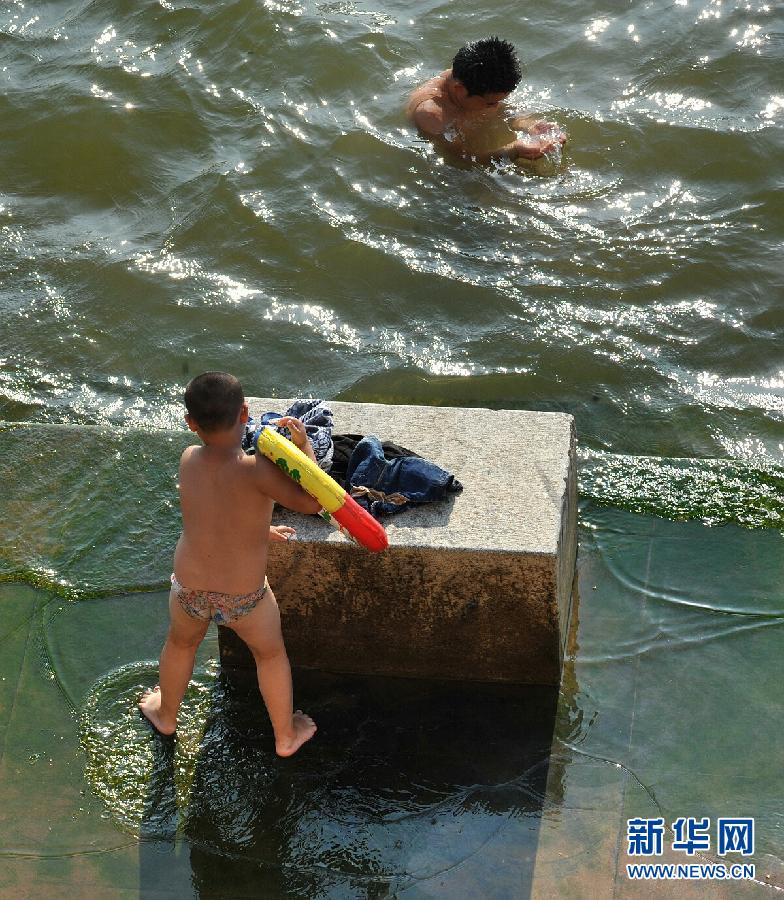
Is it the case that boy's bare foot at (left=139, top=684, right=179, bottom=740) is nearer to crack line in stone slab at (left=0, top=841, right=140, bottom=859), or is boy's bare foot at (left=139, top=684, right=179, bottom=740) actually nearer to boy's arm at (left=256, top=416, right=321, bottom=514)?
crack line in stone slab at (left=0, top=841, right=140, bottom=859)

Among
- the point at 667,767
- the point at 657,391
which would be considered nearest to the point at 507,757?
the point at 667,767

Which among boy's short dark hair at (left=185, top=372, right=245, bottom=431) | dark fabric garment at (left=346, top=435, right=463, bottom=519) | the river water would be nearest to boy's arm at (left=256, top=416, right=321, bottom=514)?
boy's short dark hair at (left=185, top=372, right=245, bottom=431)

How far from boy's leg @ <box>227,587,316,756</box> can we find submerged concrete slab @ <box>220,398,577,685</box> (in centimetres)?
32

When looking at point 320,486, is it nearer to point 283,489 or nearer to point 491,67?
point 283,489

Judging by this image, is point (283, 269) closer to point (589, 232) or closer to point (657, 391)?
point (589, 232)

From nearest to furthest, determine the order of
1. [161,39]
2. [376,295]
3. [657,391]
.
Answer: [657,391], [376,295], [161,39]

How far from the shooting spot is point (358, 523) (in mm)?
3980

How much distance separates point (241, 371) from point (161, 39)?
17.5ft

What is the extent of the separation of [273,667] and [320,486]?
2.73 ft

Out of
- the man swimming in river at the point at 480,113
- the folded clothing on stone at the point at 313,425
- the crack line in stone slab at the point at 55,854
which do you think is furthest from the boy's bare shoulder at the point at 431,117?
the crack line in stone slab at the point at 55,854

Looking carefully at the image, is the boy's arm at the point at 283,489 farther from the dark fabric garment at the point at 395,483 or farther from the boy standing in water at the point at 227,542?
the dark fabric garment at the point at 395,483

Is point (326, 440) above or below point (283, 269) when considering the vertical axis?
above

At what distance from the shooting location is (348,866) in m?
4.09

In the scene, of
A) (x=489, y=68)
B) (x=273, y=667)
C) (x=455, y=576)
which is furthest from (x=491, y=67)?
(x=273, y=667)
